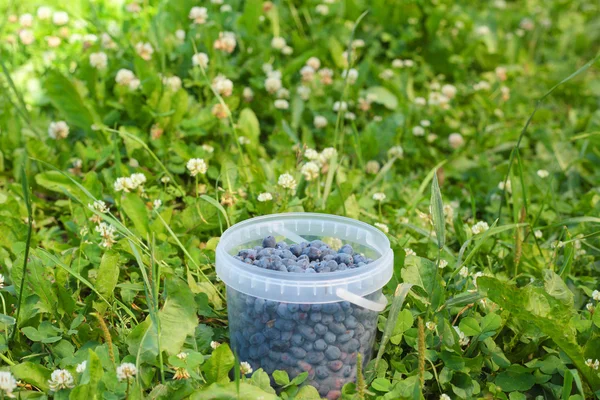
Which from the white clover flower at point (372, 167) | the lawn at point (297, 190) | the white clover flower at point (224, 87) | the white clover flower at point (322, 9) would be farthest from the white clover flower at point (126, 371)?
the white clover flower at point (322, 9)

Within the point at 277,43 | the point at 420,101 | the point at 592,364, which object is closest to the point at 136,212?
the point at 592,364

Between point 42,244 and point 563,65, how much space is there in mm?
3399

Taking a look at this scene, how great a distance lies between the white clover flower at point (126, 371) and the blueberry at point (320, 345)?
41 centimetres

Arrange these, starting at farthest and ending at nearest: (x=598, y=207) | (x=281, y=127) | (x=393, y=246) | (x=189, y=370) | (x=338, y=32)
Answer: (x=338, y=32)
(x=281, y=127)
(x=598, y=207)
(x=393, y=246)
(x=189, y=370)

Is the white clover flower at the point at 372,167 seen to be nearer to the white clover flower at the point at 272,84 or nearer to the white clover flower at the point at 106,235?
the white clover flower at the point at 272,84

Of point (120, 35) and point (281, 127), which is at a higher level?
point (120, 35)

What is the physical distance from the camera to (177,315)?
169 centimetres

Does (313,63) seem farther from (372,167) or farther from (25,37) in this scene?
(25,37)

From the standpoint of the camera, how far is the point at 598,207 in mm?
2529

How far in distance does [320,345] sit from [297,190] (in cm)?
90

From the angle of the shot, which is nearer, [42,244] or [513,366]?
[513,366]

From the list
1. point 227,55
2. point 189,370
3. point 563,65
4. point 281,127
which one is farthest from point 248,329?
point 563,65

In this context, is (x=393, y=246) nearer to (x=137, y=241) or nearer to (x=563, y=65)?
(x=137, y=241)

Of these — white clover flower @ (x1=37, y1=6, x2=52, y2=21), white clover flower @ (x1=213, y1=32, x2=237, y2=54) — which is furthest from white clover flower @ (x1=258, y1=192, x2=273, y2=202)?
white clover flower @ (x1=37, y1=6, x2=52, y2=21)
